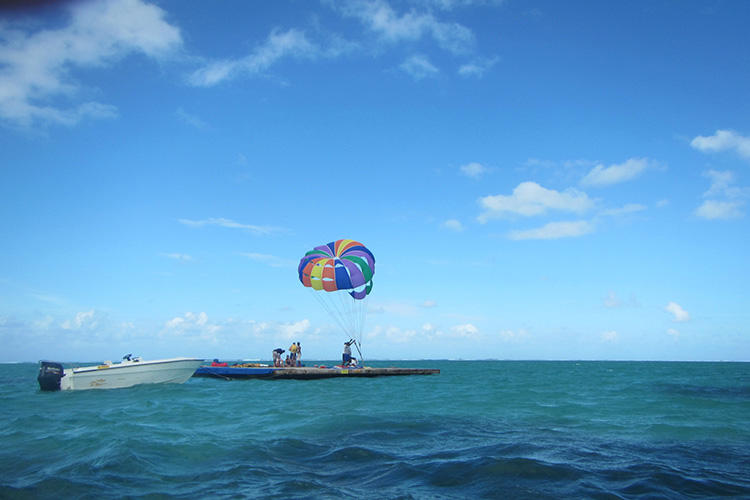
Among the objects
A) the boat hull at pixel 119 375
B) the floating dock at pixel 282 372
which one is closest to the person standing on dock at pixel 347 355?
the floating dock at pixel 282 372

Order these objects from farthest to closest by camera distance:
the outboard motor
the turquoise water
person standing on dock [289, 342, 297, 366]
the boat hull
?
person standing on dock [289, 342, 297, 366]
the outboard motor
the boat hull
the turquoise water

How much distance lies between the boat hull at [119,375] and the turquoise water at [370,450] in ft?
11.6

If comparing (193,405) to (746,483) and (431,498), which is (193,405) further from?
(746,483)

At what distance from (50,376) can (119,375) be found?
3206mm

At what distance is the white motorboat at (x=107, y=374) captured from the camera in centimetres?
2119

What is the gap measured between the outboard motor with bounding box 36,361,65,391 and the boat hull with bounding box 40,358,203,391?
0.15 m

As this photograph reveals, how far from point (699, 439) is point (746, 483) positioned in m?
4.18

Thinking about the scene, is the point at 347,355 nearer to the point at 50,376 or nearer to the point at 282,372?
the point at 282,372

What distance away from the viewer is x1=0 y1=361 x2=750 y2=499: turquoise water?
724 cm

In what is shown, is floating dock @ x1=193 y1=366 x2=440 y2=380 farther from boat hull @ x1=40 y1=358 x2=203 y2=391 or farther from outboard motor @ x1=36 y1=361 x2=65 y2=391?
outboard motor @ x1=36 y1=361 x2=65 y2=391

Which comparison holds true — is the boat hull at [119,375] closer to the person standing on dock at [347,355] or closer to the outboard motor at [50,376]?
the outboard motor at [50,376]

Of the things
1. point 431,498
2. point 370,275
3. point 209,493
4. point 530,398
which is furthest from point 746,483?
point 370,275

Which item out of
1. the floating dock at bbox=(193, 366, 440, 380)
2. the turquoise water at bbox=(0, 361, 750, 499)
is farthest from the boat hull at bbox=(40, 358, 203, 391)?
the floating dock at bbox=(193, 366, 440, 380)

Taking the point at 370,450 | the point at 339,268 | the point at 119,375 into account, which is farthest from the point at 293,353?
the point at 370,450
